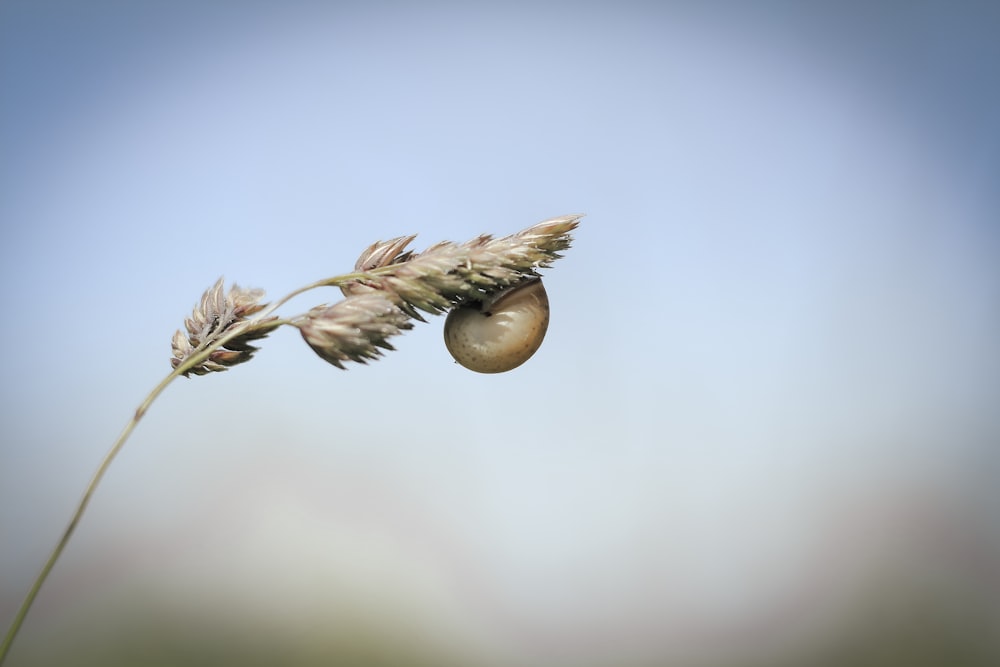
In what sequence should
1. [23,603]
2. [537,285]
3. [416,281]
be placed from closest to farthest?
1. [23,603]
2. [416,281]
3. [537,285]

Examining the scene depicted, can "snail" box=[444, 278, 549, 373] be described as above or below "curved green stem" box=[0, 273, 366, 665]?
above

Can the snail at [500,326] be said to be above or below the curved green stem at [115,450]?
above

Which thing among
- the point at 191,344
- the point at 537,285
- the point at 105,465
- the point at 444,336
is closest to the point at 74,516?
the point at 105,465

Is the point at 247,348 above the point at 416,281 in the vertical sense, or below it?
below

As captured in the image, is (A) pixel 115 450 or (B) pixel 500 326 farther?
(B) pixel 500 326

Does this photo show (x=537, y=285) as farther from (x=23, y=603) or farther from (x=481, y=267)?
(x=23, y=603)

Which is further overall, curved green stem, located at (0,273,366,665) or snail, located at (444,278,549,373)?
snail, located at (444,278,549,373)

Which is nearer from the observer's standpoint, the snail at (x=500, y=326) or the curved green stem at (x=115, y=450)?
the curved green stem at (x=115, y=450)

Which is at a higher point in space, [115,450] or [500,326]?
[500,326]
